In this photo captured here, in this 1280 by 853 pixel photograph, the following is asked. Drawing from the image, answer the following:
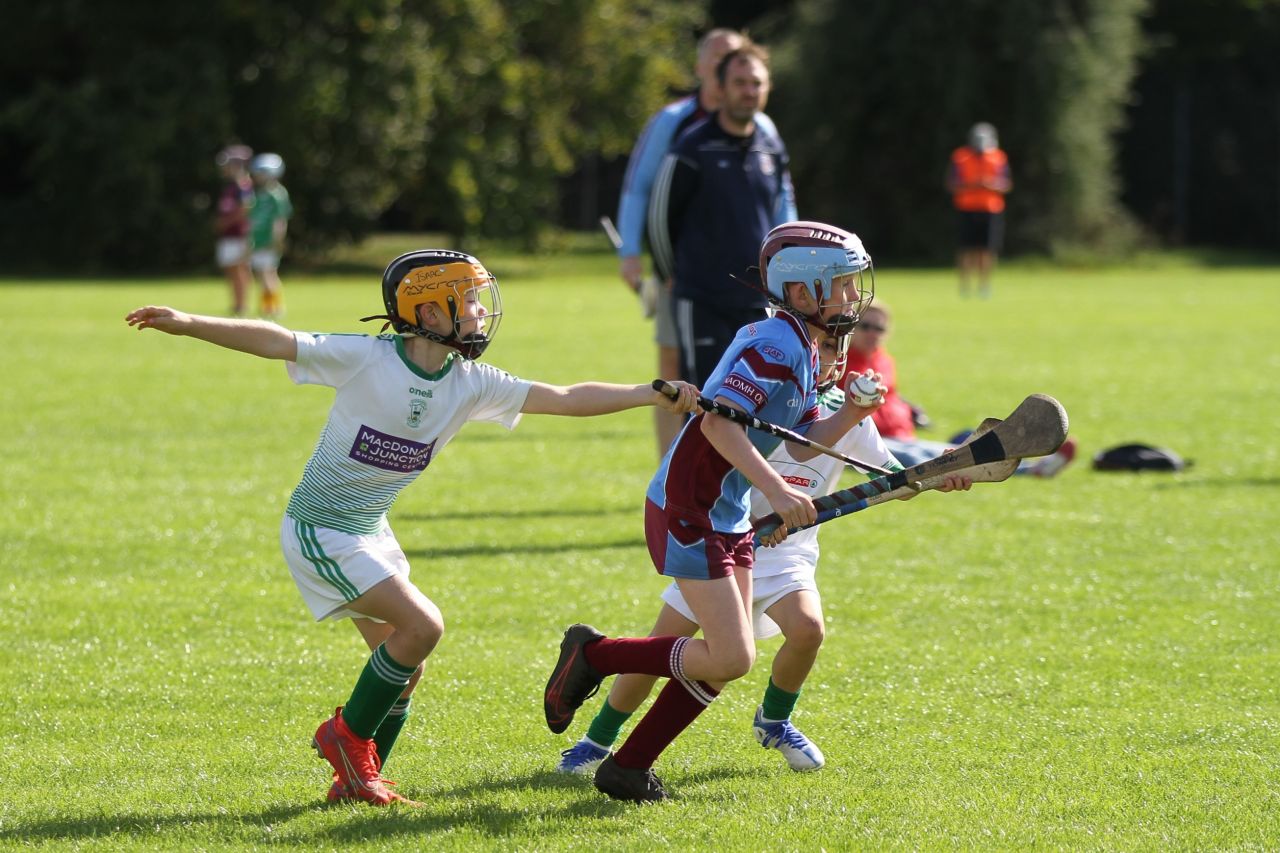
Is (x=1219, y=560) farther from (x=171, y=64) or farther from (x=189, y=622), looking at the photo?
(x=171, y=64)

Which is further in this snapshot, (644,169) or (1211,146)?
(1211,146)

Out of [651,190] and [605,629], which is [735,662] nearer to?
[605,629]

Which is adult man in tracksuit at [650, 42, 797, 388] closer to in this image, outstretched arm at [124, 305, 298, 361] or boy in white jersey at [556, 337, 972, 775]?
boy in white jersey at [556, 337, 972, 775]

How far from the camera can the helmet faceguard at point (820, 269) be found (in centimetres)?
473

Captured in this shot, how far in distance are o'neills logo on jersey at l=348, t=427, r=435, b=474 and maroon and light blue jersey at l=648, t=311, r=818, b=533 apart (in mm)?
715

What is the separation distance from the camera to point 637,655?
471 cm

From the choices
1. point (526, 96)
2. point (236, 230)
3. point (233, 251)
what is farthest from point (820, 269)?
point (526, 96)

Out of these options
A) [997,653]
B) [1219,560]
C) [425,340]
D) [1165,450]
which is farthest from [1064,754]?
[1165,450]

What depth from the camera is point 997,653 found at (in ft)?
20.6

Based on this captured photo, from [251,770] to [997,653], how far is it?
2.82 meters

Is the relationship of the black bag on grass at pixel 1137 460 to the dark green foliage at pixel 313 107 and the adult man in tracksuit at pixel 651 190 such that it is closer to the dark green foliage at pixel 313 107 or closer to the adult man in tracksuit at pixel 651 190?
the adult man in tracksuit at pixel 651 190

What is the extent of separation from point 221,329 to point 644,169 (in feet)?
15.9

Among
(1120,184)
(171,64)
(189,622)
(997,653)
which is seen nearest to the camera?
(997,653)

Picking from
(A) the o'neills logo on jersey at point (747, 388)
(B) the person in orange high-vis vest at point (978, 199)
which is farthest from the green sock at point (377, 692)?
(B) the person in orange high-vis vest at point (978, 199)
